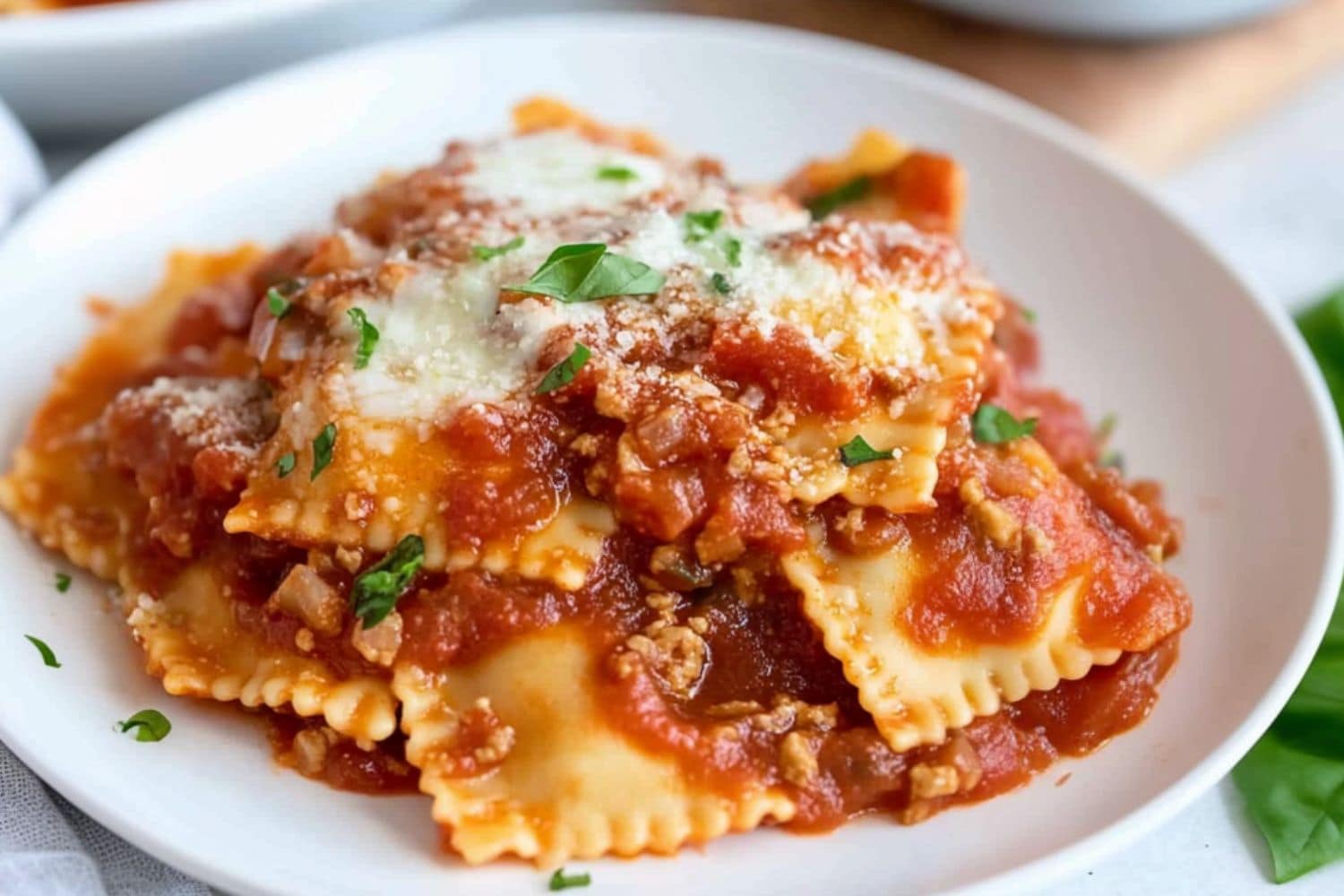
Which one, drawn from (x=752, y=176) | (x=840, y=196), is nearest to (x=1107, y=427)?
(x=840, y=196)

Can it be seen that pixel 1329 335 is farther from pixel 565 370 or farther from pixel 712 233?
pixel 565 370

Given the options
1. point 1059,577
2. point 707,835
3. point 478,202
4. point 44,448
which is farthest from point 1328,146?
point 44,448

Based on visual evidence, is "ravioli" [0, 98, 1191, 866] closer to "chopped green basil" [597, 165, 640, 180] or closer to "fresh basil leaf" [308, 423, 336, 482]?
"fresh basil leaf" [308, 423, 336, 482]

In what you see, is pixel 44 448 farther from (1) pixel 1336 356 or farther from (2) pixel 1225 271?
(1) pixel 1336 356

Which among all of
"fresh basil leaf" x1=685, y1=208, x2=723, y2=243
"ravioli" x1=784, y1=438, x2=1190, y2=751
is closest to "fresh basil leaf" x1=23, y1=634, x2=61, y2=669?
"ravioli" x1=784, y1=438, x2=1190, y2=751

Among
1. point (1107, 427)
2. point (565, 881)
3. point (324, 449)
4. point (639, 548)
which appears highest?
point (324, 449)

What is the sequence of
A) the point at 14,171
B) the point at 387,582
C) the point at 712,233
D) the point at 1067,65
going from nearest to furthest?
the point at 387,582 → the point at 712,233 → the point at 14,171 → the point at 1067,65
